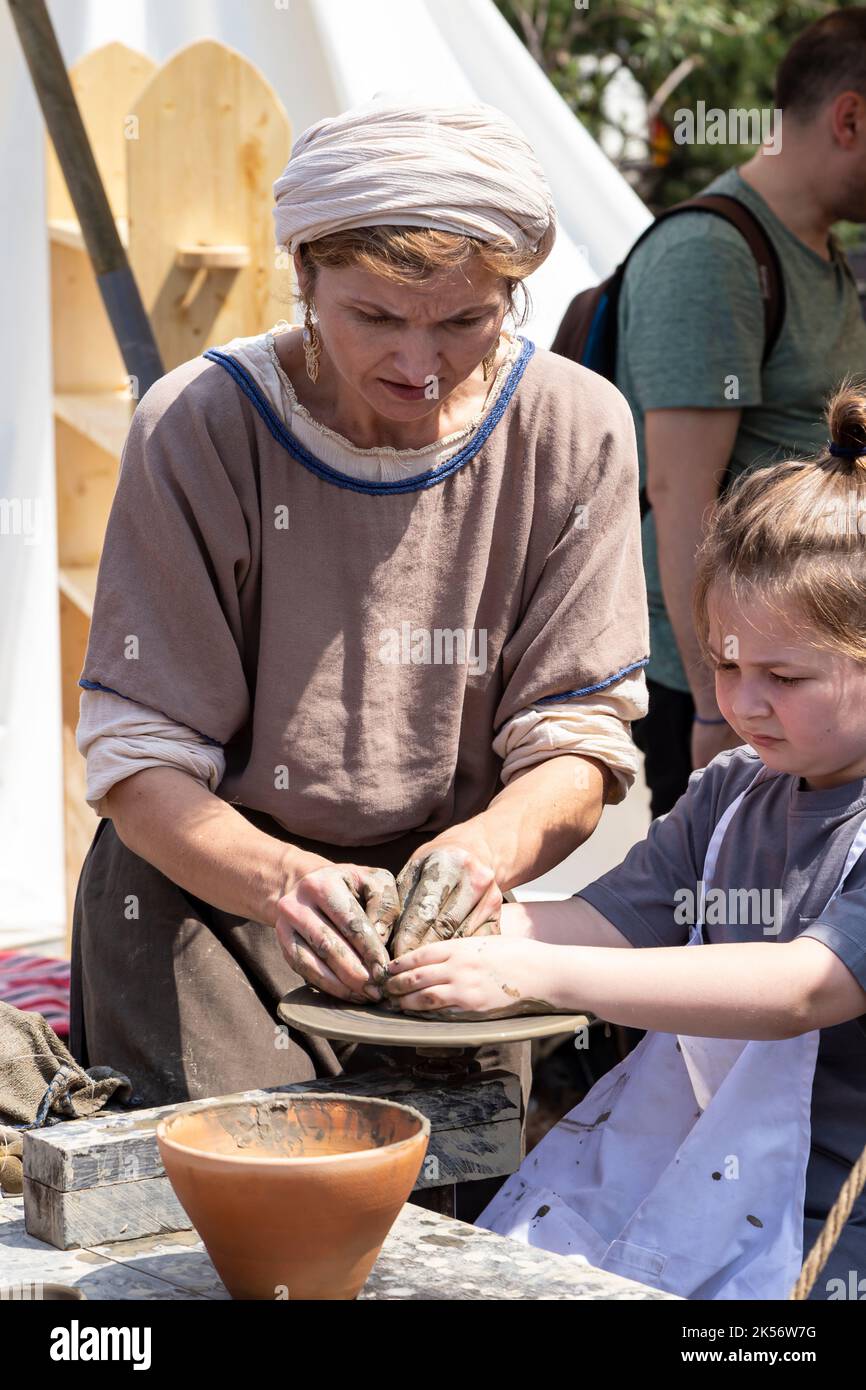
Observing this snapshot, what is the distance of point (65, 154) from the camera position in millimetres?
2883

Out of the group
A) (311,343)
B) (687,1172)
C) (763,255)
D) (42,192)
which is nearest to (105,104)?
(42,192)

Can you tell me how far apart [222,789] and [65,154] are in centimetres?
149

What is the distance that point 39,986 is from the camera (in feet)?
10.5

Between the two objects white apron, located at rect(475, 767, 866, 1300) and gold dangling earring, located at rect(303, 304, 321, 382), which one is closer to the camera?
white apron, located at rect(475, 767, 866, 1300)

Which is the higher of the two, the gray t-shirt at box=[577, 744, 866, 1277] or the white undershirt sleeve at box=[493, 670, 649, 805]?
the white undershirt sleeve at box=[493, 670, 649, 805]

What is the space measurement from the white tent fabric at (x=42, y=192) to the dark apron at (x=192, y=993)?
86.1 inches

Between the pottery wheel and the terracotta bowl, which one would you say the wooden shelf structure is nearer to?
the pottery wheel

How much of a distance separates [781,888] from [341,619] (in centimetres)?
58

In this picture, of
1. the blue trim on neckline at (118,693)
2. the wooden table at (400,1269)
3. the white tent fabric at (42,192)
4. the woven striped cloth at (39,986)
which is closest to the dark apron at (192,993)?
the blue trim on neckline at (118,693)

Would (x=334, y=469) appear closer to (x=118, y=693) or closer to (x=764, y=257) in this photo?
(x=118, y=693)

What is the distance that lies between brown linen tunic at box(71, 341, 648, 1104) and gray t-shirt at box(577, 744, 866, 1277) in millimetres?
211

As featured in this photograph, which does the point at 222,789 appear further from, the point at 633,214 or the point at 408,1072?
the point at 633,214

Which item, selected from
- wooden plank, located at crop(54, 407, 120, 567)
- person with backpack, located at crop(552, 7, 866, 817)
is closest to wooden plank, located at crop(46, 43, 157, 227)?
wooden plank, located at crop(54, 407, 120, 567)

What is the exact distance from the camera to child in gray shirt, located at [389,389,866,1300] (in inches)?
60.5
